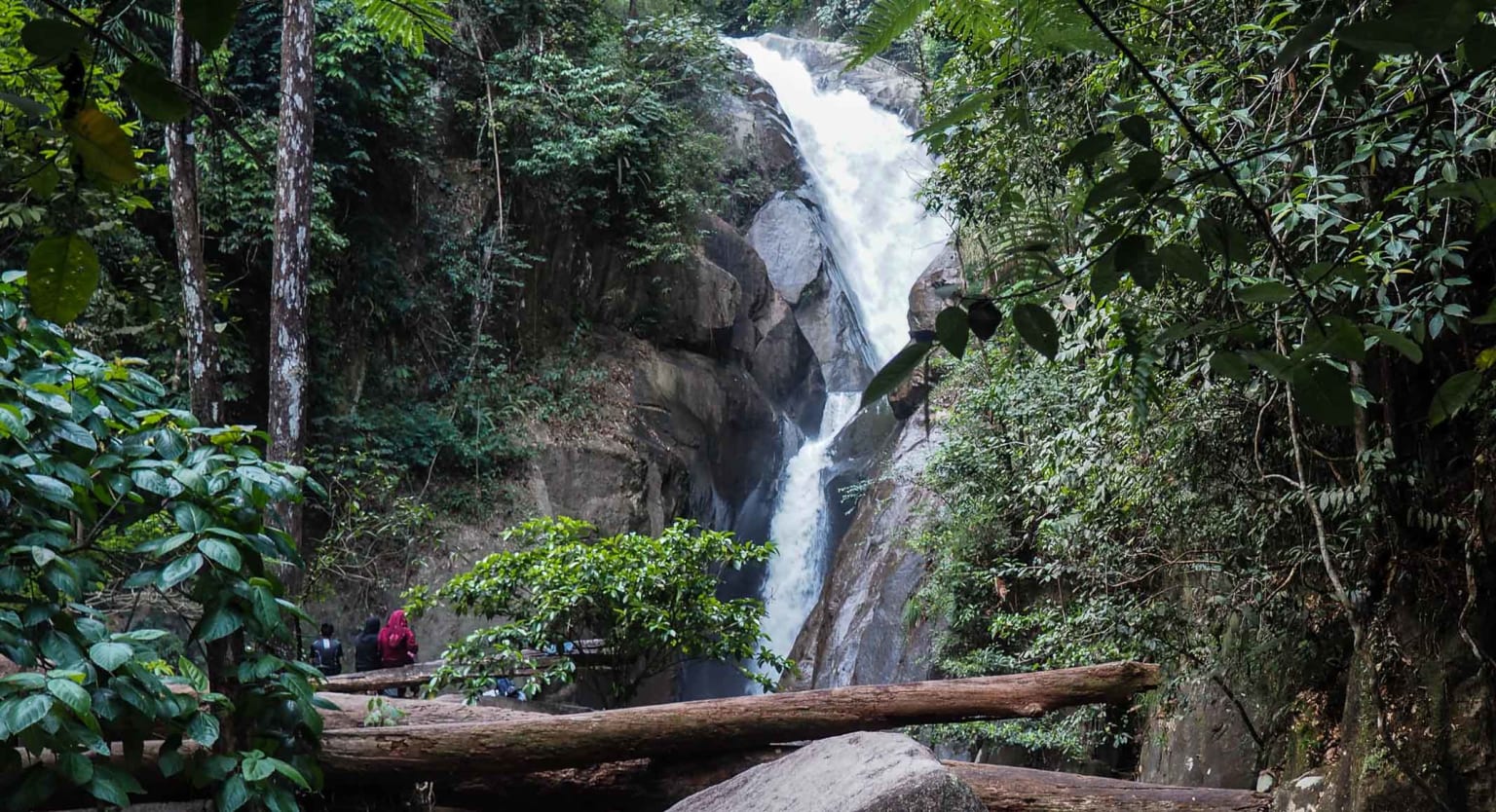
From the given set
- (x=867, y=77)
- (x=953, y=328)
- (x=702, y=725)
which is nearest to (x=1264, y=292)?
(x=953, y=328)

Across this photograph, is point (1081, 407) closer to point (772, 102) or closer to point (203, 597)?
point (203, 597)

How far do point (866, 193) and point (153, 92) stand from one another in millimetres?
22494

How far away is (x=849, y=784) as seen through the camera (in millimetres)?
3242

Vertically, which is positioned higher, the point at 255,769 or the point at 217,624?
the point at 217,624

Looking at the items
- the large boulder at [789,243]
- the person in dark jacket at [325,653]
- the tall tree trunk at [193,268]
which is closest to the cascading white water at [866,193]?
the large boulder at [789,243]

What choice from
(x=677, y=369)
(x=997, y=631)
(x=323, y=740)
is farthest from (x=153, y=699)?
(x=677, y=369)

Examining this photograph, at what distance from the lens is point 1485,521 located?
10.2ft

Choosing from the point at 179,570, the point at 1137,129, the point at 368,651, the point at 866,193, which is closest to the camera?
the point at 1137,129

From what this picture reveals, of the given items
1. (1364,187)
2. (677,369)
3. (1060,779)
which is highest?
(677,369)

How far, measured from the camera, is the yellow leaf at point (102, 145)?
75 cm

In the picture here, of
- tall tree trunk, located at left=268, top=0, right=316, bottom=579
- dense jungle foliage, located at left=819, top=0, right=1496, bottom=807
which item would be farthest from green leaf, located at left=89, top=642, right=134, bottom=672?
tall tree trunk, located at left=268, top=0, right=316, bottom=579

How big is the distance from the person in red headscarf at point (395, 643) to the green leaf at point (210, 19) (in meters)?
8.42

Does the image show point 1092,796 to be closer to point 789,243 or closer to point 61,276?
point 61,276

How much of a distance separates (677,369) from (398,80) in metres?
6.17
